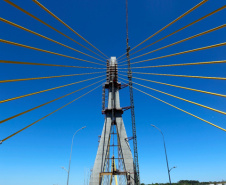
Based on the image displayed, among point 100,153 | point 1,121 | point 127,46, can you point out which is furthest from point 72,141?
point 127,46

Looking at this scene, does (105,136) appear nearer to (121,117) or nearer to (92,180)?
(121,117)

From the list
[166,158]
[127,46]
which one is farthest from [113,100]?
[127,46]

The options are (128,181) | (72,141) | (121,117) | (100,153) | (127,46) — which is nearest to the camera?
(128,181)

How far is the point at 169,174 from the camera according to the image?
98.5 feet

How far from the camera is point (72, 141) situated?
3334 cm

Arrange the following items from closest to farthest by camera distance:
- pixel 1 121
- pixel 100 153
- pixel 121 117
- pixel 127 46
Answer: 1. pixel 1 121
2. pixel 100 153
3. pixel 121 117
4. pixel 127 46

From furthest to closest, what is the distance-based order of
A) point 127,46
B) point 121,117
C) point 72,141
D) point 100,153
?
1. point 127,46
2. point 72,141
3. point 121,117
4. point 100,153

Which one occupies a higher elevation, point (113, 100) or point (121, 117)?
point (113, 100)

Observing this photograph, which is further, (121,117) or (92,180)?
(121,117)

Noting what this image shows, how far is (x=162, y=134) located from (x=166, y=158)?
15.2ft

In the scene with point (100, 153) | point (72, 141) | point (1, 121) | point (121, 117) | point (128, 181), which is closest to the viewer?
point (1, 121)

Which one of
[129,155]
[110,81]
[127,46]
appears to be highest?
[127,46]

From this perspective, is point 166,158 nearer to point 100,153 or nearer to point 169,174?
point 169,174

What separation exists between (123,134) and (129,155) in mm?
3377
